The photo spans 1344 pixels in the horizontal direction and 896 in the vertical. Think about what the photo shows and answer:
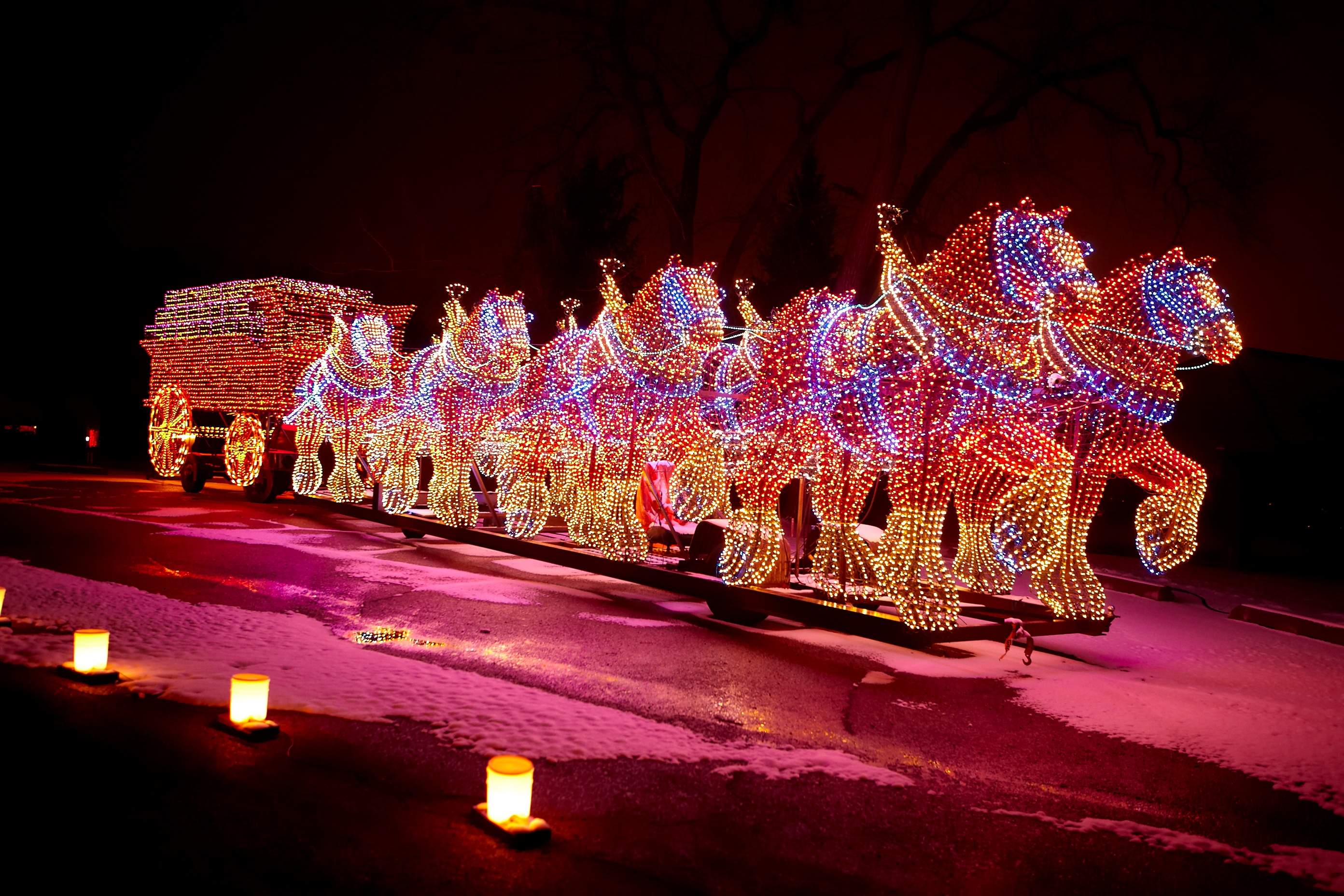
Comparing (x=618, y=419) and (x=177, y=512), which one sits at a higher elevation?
(x=618, y=419)

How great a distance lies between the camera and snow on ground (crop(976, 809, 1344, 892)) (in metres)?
4.22

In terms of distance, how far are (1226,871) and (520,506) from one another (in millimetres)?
9089

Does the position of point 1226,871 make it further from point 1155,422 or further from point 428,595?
point 428,595

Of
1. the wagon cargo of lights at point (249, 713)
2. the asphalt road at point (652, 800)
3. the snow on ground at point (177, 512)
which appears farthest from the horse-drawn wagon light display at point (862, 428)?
the snow on ground at point (177, 512)

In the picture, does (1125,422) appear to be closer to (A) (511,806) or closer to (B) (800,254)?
(A) (511,806)

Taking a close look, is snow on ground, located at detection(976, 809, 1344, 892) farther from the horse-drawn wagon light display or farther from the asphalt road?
the horse-drawn wagon light display

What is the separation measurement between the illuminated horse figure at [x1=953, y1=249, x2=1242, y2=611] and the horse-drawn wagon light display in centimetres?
2

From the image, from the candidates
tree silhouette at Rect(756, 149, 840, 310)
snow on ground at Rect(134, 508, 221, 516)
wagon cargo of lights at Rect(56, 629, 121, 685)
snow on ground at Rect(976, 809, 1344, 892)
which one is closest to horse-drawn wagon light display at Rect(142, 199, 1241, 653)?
snow on ground at Rect(976, 809, 1344, 892)

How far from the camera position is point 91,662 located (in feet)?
19.0

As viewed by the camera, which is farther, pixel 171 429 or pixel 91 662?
pixel 171 429

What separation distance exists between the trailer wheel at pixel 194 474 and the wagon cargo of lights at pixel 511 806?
61.4 feet

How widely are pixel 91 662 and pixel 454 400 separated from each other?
7.53 m

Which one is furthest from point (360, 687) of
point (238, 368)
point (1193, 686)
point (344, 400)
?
point (238, 368)

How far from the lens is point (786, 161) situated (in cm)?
1916
